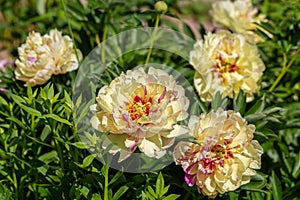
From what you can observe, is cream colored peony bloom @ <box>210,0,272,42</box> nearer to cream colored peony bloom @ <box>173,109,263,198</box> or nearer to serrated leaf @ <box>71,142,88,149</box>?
cream colored peony bloom @ <box>173,109,263,198</box>

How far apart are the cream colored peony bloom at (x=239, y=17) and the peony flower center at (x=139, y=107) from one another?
68 centimetres

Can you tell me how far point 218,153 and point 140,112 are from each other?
167mm

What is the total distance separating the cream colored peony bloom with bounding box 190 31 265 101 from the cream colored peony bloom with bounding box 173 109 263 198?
0.85 feet

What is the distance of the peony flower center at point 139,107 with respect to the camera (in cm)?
106

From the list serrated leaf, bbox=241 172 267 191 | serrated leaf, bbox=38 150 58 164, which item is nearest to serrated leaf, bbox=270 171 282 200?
serrated leaf, bbox=241 172 267 191

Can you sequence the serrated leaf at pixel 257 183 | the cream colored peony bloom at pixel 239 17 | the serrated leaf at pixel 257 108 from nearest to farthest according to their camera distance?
the serrated leaf at pixel 257 183 → the serrated leaf at pixel 257 108 → the cream colored peony bloom at pixel 239 17

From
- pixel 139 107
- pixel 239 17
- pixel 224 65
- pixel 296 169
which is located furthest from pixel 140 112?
pixel 239 17

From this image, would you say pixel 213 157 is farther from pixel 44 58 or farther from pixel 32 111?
pixel 44 58

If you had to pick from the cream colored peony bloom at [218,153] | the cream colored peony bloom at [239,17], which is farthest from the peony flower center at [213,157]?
the cream colored peony bloom at [239,17]

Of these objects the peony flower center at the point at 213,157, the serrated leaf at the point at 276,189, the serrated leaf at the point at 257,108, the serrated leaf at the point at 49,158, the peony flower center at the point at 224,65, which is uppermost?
the peony flower center at the point at 213,157

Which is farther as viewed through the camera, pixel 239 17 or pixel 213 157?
pixel 239 17

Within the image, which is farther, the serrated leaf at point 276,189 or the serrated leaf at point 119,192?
the serrated leaf at point 276,189

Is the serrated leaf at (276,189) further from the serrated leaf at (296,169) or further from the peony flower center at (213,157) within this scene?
the peony flower center at (213,157)

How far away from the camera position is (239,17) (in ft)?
5.83
